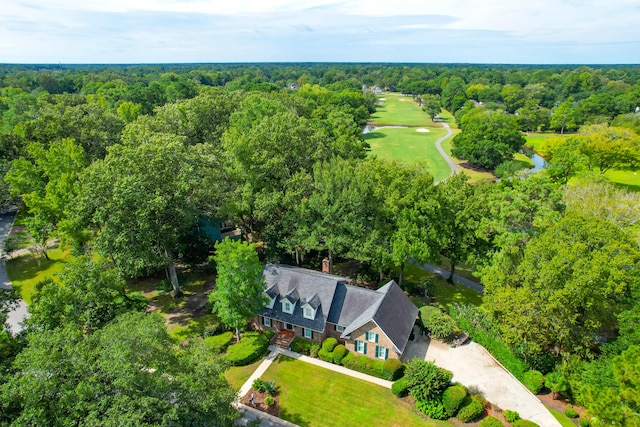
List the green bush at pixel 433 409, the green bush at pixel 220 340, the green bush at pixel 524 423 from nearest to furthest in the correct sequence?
the green bush at pixel 524 423, the green bush at pixel 433 409, the green bush at pixel 220 340

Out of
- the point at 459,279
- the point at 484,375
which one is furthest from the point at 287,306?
the point at 459,279

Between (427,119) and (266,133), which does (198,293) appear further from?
(427,119)

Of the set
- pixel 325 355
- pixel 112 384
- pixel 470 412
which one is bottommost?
pixel 325 355

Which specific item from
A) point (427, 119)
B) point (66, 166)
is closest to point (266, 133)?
point (66, 166)

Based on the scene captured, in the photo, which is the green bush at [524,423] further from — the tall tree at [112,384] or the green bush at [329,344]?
the tall tree at [112,384]

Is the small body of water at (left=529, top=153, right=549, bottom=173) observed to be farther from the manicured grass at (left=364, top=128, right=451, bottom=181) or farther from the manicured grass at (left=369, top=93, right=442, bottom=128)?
the manicured grass at (left=369, top=93, right=442, bottom=128)

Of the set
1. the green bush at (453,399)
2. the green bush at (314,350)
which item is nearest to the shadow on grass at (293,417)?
the green bush at (314,350)

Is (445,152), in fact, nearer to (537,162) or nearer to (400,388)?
(537,162)
